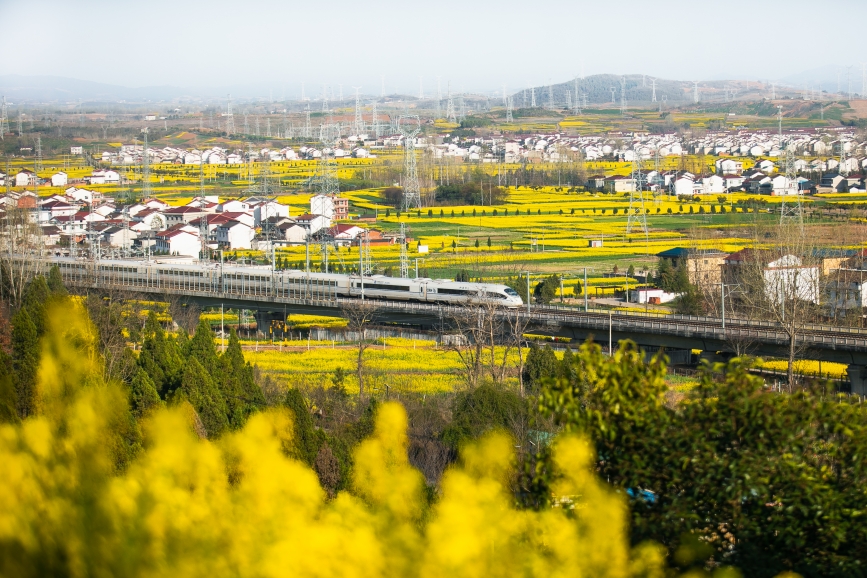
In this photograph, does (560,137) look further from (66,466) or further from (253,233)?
(66,466)

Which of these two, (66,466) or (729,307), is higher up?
(66,466)

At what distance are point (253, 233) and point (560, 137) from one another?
42145 mm

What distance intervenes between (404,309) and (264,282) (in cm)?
369

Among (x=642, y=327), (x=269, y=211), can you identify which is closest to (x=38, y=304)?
(x=642, y=327)

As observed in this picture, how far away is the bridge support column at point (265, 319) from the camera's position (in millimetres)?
22109

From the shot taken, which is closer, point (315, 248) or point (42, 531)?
point (42, 531)

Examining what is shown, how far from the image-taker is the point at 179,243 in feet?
102

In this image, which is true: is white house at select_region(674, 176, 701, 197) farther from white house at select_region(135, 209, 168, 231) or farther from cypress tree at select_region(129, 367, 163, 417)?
cypress tree at select_region(129, 367, 163, 417)

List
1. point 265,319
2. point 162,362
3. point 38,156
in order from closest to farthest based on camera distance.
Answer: point 162,362
point 265,319
point 38,156

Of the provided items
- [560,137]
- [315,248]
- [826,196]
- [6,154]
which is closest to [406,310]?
[315,248]

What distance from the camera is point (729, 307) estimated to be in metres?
20.4

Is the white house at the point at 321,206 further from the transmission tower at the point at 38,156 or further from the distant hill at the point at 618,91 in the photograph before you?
the distant hill at the point at 618,91

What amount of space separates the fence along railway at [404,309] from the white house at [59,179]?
74.8 feet

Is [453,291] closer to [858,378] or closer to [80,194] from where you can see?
[858,378]
